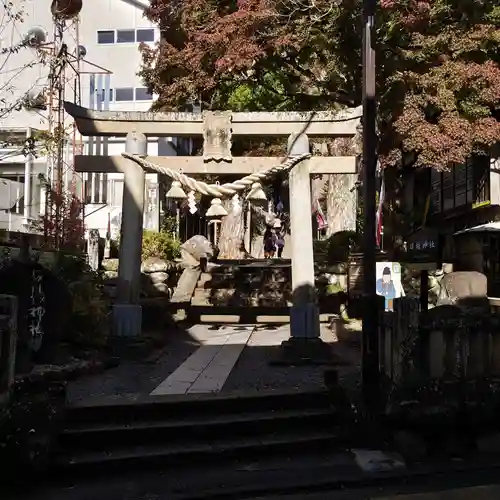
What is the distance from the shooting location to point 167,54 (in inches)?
649

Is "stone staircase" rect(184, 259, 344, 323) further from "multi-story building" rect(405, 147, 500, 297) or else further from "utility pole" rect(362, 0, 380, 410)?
"utility pole" rect(362, 0, 380, 410)

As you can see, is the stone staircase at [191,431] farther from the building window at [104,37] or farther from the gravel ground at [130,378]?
the building window at [104,37]

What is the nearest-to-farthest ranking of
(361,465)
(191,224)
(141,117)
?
1. (361,465)
2. (141,117)
3. (191,224)

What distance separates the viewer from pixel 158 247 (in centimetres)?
1881

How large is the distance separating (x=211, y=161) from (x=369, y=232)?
4293 mm

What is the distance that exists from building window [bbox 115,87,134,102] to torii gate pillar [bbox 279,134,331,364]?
61.0 ft

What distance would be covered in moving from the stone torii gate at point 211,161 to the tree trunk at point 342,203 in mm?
9814

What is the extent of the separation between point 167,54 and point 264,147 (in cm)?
759

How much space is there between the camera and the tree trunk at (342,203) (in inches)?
811

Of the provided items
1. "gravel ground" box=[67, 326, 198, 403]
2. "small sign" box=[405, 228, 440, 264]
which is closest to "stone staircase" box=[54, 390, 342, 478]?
"gravel ground" box=[67, 326, 198, 403]

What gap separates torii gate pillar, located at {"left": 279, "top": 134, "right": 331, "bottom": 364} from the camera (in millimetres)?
9805

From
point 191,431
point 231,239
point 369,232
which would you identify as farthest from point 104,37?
point 191,431

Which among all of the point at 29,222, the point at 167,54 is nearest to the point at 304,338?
the point at 167,54

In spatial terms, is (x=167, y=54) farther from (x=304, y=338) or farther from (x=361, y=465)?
(x=361, y=465)
